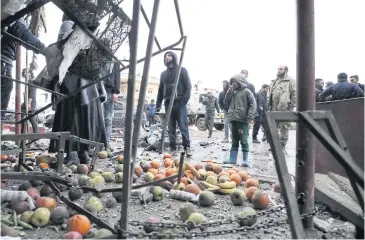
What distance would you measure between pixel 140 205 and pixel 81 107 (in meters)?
2.30

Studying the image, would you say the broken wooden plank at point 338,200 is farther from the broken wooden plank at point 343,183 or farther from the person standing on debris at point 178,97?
the person standing on debris at point 178,97

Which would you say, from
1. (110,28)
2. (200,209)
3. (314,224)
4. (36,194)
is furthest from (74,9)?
(314,224)

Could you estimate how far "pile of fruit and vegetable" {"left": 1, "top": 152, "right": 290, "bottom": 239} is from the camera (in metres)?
2.33

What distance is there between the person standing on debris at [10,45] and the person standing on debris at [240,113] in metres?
4.06

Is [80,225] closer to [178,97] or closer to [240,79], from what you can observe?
[240,79]

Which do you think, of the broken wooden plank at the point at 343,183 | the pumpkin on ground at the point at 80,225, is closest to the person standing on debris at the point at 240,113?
the broken wooden plank at the point at 343,183

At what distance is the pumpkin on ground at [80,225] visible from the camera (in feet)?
7.34

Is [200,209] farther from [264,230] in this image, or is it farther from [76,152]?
[76,152]

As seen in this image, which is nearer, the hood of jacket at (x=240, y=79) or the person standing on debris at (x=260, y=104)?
the hood of jacket at (x=240, y=79)

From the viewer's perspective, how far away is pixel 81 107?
4.91 meters

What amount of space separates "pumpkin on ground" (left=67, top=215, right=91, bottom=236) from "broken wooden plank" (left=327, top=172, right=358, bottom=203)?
2253 millimetres

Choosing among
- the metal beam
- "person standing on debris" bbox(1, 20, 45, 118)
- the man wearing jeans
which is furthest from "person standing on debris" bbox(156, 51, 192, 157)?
the metal beam

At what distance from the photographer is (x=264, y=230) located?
2535 millimetres

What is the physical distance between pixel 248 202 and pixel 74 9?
2.62 metres
